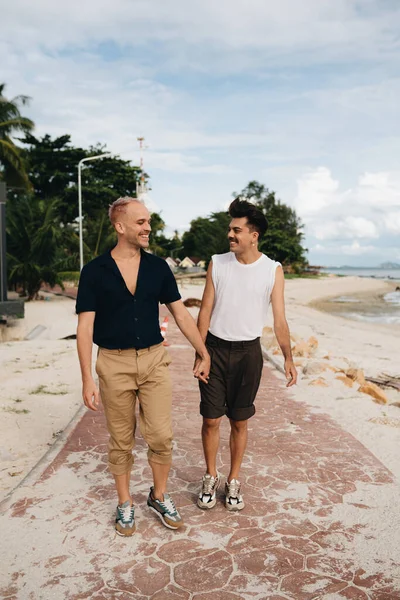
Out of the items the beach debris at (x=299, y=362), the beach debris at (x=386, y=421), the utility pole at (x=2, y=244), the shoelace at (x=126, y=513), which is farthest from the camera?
the utility pole at (x=2, y=244)

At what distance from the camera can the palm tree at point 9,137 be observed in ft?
95.2

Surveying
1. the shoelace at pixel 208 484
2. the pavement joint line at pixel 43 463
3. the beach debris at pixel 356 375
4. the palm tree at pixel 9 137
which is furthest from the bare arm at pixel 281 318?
the palm tree at pixel 9 137

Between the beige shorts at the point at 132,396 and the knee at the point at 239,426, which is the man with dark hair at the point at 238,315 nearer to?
the knee at the point at 239,426

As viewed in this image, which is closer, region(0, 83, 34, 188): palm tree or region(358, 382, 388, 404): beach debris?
region(358, 382, 388, 404): beach debris

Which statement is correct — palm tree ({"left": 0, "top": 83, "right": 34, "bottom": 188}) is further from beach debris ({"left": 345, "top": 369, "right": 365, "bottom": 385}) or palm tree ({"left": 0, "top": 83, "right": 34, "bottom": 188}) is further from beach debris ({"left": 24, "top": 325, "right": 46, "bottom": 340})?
beach debris ({"left": 345, "top": 369, "right": 365, "bottom": 385})

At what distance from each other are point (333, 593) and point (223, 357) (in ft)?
5.07

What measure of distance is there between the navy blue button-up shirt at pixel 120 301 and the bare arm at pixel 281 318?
773 mm

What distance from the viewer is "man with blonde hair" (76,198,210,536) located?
3.29 meters

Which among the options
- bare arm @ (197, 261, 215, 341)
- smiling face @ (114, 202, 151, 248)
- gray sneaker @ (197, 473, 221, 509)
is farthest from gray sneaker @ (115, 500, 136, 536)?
smiling face @ (114, 202, 151, 248)

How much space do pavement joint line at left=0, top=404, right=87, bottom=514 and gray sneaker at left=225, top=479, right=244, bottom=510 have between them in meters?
1.61

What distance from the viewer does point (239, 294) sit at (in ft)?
12.1

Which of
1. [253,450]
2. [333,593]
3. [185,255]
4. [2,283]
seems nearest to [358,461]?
[253,450]

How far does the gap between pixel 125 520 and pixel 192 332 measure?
1326mm

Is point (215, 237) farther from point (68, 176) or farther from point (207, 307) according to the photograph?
point (207, 307)
